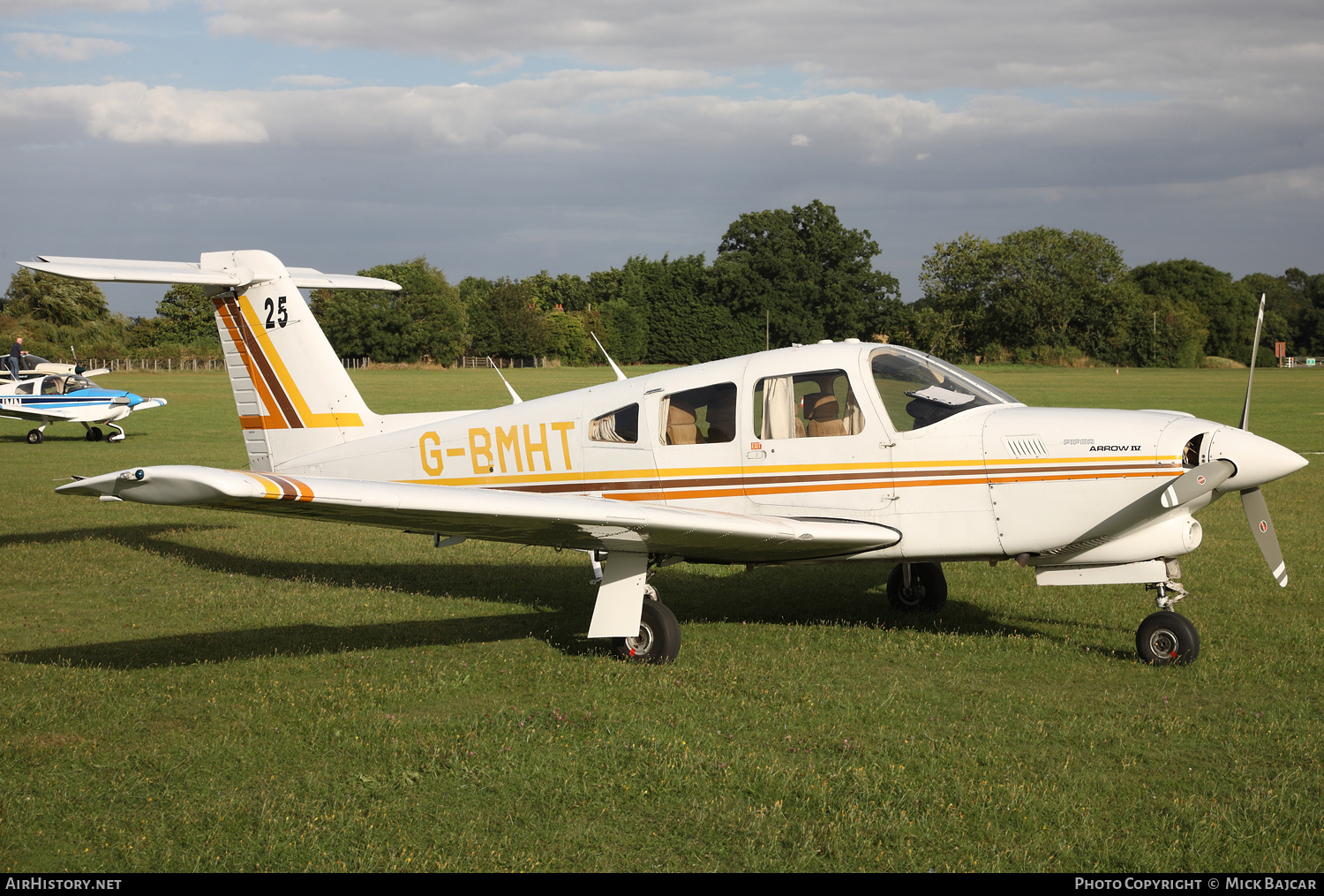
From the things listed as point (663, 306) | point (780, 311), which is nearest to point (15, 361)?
point (780, 311)

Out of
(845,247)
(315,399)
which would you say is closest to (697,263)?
(845,247)

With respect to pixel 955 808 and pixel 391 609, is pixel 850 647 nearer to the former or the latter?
pixel 955 808

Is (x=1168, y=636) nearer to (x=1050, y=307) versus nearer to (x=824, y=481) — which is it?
(x=824, y=481)

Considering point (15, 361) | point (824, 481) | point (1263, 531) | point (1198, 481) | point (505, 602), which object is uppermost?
point (15, 361)

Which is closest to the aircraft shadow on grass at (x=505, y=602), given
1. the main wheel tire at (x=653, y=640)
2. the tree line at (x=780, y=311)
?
the main wheel tire at (x=653, y=640)

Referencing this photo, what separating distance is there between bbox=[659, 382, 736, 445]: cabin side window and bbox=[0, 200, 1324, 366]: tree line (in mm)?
68328

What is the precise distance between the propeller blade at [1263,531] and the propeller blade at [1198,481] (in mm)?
710

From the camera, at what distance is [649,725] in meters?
5.98

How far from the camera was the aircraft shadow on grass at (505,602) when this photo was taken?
781 cm

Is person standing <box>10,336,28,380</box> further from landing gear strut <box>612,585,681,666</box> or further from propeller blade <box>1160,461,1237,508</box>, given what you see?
propeller blade <box>1160,461,1237,508</box>

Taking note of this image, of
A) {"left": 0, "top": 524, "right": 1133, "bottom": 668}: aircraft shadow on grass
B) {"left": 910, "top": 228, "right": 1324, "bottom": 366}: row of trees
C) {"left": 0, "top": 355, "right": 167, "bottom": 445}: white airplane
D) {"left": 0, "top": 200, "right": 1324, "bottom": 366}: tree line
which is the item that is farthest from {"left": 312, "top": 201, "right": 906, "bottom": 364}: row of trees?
{"left": 0, "top": 524, "right": 1133, "bottom": 668}: aircraft shadow on grass

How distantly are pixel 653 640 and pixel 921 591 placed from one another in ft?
9.86

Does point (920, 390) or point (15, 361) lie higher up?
point (15, 361)

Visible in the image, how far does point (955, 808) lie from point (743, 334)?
259 feet
